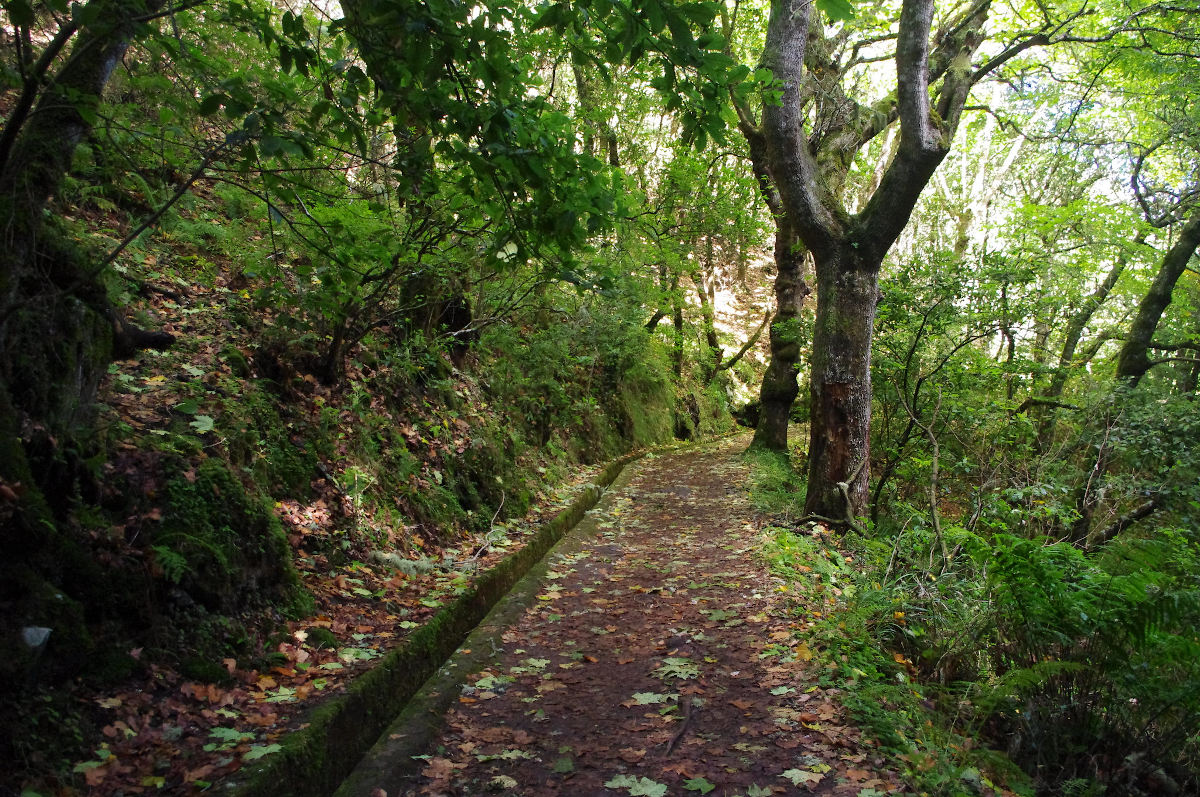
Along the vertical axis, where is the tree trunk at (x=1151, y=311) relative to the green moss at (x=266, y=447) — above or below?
above

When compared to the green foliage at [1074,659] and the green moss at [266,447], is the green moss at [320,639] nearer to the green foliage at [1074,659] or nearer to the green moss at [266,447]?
the green moss at [266,447]

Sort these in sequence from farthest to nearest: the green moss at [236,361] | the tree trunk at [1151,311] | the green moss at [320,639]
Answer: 1. the tree trunk at [1151,311]
2. the green moss at [236,361]
3. the green moss at [320,639]

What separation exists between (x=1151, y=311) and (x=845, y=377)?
6949 millimetres

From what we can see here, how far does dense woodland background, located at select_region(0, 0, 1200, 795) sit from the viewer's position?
8.80 feet

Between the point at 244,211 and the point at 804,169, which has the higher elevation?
the point at 804,169

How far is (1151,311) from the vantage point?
10.2m

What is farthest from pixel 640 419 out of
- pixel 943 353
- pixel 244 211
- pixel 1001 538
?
pixel 1001 538

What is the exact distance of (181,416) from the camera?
3.98 m

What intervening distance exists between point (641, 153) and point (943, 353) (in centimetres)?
1008

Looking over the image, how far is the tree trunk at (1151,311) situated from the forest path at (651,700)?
8.17m

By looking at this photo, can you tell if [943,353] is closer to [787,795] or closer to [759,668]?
[759,668]

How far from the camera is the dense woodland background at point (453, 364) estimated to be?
2.68m

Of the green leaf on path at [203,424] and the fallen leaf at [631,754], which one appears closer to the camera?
the fallen leaf at [631,754]

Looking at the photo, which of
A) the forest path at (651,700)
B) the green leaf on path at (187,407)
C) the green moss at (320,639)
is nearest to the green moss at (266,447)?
the green leaf on path at (187,407)
